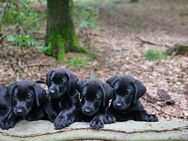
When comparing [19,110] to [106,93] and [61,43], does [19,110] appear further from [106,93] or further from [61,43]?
[61,43]

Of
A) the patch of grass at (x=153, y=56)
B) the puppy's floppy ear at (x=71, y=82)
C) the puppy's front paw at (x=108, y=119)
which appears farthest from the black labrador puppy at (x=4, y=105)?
the patch of grass at (x=153, y=56)

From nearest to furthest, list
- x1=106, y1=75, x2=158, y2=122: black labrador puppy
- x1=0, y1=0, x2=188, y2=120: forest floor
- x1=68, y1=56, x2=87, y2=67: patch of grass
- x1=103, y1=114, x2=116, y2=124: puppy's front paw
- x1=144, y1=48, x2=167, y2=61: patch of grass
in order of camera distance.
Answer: x1=103, y1=114, x2=116, y2=124: puppy's front paw < x1=106, y1=75, x2=158, y2=122: black labrador puppy < x1=0, y1=0, x2=188, y2=120: forest floor < x1=68, y1=56, x2=87, y2=67: patch of grass < x1=144, y1=48, x2=167, y2=61: patch of grass

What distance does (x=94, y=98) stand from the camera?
4.82 m

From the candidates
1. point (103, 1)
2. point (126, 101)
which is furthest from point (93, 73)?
point (103, 1)

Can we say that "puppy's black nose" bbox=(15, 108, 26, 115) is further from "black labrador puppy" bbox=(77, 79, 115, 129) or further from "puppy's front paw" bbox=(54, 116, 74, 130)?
"black labrador puppy" bbox=(77, 79, 115, 129)

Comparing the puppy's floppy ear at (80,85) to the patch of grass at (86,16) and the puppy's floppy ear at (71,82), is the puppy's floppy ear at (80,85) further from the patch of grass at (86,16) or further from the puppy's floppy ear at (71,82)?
the patch of grass at (86,16)

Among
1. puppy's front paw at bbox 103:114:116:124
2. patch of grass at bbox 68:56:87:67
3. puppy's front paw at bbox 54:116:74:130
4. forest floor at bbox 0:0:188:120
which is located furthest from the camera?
patch of grass at bbox 68:56:87:67

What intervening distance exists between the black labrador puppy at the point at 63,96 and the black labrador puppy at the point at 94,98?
17cm

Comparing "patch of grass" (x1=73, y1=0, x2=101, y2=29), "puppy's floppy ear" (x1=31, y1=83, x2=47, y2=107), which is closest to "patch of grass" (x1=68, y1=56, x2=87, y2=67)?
"patch of grass" (x1=73, y1=0, x2=101, y2=29)

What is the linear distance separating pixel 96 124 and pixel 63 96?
612 millimetres

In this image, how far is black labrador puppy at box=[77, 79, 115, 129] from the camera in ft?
15.7

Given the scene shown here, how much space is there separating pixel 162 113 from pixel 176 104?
669 mm

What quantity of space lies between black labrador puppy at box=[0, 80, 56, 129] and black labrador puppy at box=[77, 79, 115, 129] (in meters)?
0.52

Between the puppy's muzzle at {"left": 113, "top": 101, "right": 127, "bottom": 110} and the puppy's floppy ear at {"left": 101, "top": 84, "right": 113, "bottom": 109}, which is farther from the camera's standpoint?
the puppy's muzzle at {"left": 113, "top": 101, "right": 127, "bottom": 110}
